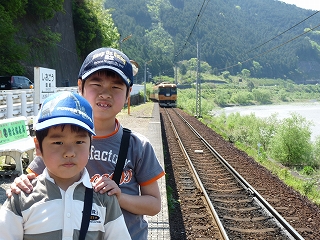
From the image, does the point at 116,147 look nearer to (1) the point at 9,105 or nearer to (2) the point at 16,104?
(1) the point at 9,105

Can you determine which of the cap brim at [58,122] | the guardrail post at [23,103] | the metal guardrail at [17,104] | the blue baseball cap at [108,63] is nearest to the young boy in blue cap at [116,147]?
the blue baseball cap at [108,63]

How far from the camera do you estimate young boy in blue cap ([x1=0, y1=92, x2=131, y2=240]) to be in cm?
184

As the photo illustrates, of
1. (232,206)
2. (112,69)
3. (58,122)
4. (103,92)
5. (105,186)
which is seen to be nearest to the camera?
(58,122)

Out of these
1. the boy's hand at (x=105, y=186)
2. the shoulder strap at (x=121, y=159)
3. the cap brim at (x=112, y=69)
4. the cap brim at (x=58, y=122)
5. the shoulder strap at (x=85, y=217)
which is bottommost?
the shoulder strap at (x=85, y=217)

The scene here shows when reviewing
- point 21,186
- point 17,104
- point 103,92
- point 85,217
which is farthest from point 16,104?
point 85,217

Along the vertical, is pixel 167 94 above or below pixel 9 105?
above

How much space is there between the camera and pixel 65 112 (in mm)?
Result: 1885

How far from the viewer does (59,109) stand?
1.89 meters

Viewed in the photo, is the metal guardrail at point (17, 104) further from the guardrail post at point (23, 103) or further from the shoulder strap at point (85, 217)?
the shoulder strap at point (85, 217)

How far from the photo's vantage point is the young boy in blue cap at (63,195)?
1.84 meters

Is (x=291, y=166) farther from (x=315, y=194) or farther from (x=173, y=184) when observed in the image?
(x=173, y=184)

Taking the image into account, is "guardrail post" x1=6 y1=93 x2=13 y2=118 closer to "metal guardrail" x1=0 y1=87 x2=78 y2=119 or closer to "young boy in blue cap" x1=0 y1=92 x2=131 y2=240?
"metal guardrail" x1=0 y1=87 x2=78 y2=119

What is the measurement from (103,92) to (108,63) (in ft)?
0.61

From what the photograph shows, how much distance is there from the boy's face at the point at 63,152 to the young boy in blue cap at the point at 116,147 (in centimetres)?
36
